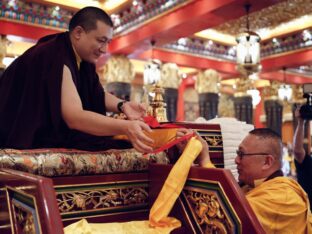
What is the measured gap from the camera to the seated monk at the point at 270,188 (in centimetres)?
155

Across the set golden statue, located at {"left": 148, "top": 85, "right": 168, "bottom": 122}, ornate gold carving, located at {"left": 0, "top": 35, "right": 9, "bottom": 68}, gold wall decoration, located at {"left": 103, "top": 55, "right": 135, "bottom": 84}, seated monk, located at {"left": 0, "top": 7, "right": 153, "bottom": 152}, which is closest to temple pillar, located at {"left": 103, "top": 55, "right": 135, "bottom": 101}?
gold wall decoration, located at {"left": 103, "top": 55, "right": 135, "bottom": 84}

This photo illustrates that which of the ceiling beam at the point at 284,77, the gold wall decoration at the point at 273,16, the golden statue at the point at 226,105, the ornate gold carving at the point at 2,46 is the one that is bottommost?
the golden statue at the point at 226,105

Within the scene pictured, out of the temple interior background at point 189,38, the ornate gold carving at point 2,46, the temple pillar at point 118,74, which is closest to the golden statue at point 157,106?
the temple interior background at point 189,38

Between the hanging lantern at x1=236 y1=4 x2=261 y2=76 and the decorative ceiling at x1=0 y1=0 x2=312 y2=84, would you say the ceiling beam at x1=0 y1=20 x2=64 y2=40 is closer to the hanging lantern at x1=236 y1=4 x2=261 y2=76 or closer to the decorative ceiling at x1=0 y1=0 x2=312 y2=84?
the decorative ceiling at x1=0 y1=0 x2=312 y2=84

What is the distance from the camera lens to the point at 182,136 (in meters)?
1.64

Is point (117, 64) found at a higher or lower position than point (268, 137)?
higher

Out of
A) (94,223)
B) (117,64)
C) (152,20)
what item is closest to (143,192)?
(94,223)

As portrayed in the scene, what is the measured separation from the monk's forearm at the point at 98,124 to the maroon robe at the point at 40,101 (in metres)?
0.12

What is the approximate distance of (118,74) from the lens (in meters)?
8.82

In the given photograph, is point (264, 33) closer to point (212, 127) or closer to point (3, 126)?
point (212, 127)

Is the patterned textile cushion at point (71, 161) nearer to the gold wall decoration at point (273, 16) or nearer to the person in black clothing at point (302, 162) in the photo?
the person in black clothing at point (302, 162)

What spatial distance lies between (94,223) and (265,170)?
887 millimetres

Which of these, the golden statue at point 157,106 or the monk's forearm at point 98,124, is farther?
the golden statue at point 157,106

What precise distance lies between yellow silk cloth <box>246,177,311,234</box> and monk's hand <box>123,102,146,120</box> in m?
0.70
